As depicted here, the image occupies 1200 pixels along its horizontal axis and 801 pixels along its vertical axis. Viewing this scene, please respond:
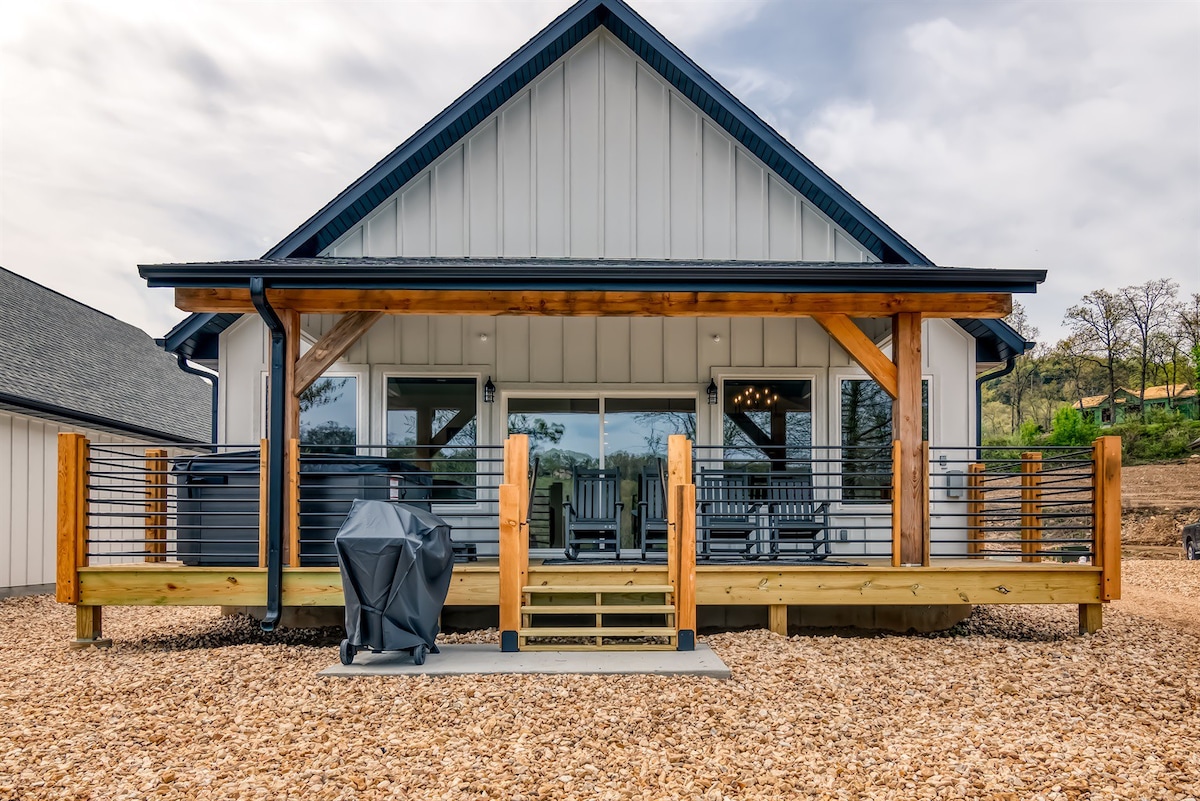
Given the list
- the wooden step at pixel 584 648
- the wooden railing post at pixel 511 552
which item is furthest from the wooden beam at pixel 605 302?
the wooden step at pixel 584 648

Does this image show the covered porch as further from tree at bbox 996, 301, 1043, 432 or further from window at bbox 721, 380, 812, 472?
tree at bbox 996, 301, 1043, 432

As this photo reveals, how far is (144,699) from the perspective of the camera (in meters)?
4.35

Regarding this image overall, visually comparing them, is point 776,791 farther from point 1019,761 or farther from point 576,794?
point 1019,761

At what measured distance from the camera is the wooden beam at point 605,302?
595 centimetres

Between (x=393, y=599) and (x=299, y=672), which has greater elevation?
(x=393, y=599)

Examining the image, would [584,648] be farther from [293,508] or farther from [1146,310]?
[1146,310]

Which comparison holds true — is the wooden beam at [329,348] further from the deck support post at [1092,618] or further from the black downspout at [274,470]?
the deck support post at [1092,618]

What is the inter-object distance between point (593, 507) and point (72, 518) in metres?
4.24

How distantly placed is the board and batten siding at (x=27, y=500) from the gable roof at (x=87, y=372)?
29 cm

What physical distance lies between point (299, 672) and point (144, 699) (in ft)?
2.83

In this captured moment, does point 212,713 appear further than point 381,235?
No

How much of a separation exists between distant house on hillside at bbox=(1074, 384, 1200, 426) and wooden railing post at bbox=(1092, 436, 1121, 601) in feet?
83.0

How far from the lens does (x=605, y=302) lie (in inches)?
240

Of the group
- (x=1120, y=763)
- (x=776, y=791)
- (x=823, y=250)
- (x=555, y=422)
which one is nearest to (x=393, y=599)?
(x=776, y=791)
